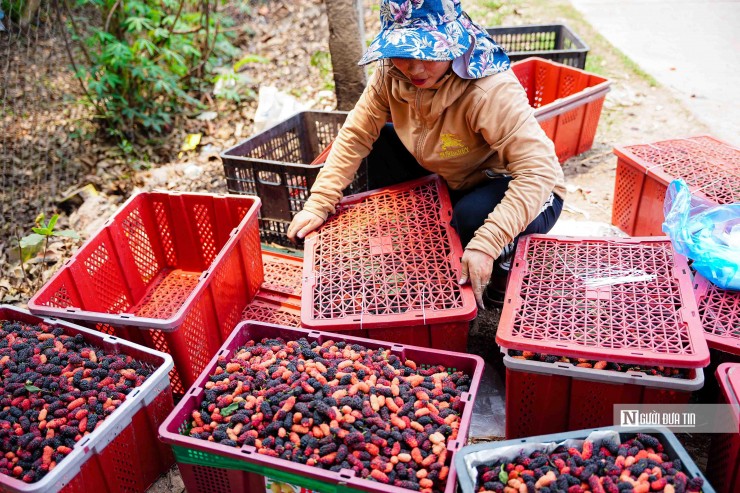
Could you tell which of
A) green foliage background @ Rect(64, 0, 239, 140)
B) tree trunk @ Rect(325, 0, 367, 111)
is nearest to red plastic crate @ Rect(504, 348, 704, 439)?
tree trunk @ Rect(325, 0, 367, 111)

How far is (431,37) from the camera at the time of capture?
2.24 m

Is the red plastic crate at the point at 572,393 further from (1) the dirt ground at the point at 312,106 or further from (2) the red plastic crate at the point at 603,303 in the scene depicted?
(1) the dirt ground at the point at 312,106

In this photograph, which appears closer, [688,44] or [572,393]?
[572,393]

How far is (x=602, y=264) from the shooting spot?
7.82ft

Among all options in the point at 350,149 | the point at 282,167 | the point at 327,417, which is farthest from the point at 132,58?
the point at 327,417

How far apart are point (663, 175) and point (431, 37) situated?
4.86 feet

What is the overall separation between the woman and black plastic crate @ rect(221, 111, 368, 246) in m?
0.57

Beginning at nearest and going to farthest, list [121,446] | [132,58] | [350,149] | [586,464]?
[586,464] → [121,446] → [350,149] → [132,58]

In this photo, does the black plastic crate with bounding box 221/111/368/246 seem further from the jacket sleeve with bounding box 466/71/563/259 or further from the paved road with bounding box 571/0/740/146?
the paved road with bounding box 571/0/740/146

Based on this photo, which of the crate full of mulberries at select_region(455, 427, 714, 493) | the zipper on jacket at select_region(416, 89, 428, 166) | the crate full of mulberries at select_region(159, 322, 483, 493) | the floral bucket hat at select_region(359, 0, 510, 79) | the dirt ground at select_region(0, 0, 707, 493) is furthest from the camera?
the dirt ground at select_region(0, 0, 707, 493)

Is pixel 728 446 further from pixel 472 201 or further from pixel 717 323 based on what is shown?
pixel 472 201

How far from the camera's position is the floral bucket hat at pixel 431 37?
2.23 meters

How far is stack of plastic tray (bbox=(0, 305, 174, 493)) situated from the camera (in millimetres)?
1871

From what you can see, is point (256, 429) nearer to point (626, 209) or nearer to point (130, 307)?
point (130, 307)
